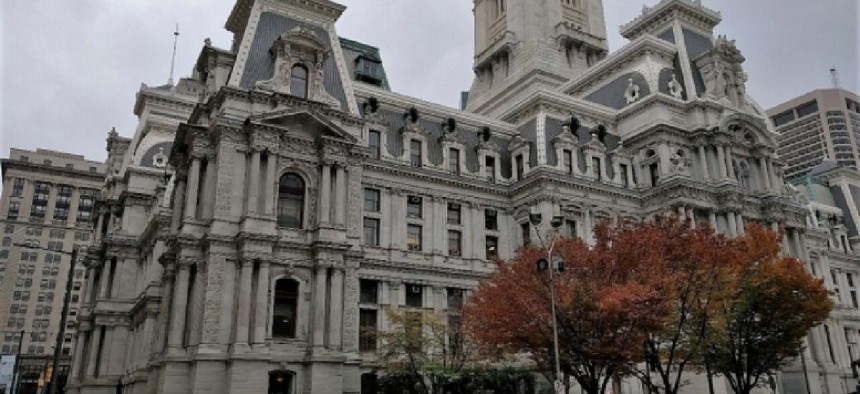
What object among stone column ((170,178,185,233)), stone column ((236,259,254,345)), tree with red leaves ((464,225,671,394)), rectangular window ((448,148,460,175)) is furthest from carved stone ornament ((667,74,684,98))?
stone column ((170,178,185,233))

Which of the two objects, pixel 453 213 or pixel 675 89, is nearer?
pixel 453 213

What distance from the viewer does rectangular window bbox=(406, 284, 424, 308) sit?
4850 cm

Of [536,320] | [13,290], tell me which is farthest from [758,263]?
[13,290]

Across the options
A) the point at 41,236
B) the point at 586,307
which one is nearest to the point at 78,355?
the point at 586,307

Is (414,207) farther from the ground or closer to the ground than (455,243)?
farther from the ground

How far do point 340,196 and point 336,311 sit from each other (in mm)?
7540

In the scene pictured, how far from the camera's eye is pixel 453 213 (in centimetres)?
5281

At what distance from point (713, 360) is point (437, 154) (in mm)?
24597

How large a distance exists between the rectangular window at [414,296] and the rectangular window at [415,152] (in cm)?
953

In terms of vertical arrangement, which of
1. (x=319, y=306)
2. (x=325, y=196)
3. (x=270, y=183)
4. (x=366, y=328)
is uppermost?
(x=270, y=183)

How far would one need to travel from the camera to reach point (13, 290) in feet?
397

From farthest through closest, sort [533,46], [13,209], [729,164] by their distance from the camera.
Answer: [13,209] → [533,46] → [729,164]

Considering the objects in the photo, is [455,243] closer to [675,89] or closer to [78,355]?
[675,89]

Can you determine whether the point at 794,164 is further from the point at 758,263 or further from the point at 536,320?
the point at 536,320
